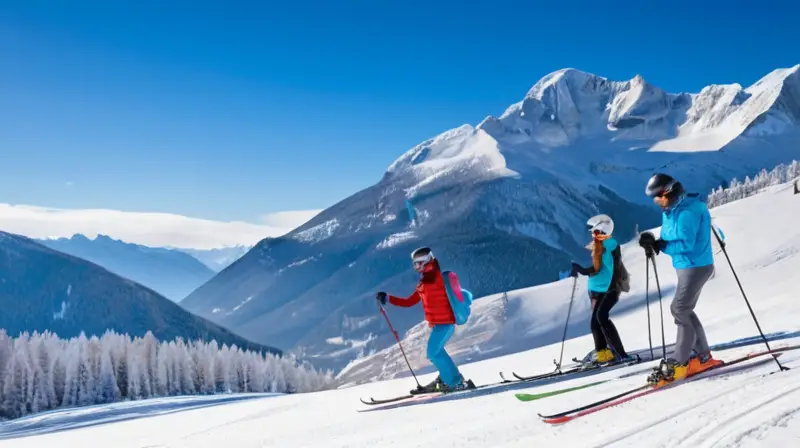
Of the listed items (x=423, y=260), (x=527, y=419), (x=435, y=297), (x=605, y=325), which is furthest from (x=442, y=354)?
(x=527, y=419)

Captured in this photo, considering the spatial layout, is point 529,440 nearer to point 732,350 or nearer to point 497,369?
point 732,350

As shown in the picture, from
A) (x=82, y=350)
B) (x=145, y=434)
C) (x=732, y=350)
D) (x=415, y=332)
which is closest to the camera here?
(x=732, y=350)

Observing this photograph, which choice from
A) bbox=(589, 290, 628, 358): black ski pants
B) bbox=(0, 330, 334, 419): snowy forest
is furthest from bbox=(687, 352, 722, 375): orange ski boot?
bbox=(0, 330, 334, 419): snowy forest

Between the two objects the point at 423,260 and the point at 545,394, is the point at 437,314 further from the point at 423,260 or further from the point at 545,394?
the point at 545,394

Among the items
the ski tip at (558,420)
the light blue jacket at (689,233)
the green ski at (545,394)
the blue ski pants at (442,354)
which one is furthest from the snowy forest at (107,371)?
the light blue jacket at (689,233)

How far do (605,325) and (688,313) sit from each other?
304 cm

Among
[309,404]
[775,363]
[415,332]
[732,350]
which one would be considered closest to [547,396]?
[775,363]

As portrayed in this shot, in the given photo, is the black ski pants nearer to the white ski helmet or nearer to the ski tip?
the white ski helmet

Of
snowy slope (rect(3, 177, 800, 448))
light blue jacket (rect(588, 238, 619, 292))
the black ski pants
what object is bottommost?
snowy slope (rect(3, 177, 800, 448))

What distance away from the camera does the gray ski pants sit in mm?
8289

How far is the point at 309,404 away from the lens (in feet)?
43.8

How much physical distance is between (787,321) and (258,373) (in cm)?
5561

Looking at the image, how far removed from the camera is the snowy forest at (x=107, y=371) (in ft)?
156

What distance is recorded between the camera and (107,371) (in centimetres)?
5053
